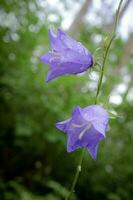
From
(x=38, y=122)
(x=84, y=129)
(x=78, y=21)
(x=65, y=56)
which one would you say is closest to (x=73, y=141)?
(x=84, y=129)

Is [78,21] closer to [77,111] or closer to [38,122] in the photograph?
[38,122]

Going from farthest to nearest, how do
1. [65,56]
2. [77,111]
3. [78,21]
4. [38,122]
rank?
[78,21]
[38,122]
[65,56]
[77,111]

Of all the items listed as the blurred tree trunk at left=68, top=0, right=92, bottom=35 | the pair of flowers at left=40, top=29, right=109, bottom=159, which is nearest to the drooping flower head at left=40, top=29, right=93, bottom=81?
the pair of flowers at left=40, top=29, right=109, bottom=159

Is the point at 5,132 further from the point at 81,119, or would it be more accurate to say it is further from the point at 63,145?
the point at 81,119

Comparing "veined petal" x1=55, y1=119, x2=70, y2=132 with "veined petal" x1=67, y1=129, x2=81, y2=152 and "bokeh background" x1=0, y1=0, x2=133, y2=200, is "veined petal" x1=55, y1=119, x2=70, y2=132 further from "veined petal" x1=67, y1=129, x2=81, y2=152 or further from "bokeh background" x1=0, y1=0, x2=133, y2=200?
"bokeh background" x1=0, y1=0, x2=133, y2=200

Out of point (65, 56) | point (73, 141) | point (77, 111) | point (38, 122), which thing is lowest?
point (38, 122)

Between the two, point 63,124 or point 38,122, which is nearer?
point 63,124

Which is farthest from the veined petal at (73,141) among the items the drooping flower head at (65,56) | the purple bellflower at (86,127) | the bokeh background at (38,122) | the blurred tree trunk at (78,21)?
the blurred tree trunk at (78,21)

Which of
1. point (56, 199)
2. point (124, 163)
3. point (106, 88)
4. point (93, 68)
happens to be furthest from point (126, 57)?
point (93, 68)
